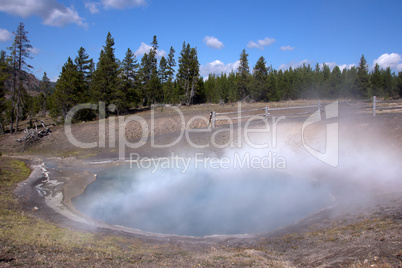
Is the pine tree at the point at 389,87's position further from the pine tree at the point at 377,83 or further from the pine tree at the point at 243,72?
the pine tree at the point at 243,72

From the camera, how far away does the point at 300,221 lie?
9094 millimetres

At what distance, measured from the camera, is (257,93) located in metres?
55.7

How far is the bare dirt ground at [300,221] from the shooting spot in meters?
5.75

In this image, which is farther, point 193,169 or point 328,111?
point 328,111

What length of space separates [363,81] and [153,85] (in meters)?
41.6

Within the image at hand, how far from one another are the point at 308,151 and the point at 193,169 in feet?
22.1

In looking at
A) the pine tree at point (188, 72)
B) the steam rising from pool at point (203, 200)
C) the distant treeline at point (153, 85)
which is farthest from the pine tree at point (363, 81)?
the steam rising from pool at point (203, 200)

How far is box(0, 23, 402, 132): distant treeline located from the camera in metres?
36.0

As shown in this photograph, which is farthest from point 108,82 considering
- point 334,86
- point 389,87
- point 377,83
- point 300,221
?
point 389,87

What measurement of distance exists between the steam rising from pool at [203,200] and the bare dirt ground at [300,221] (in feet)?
2.37

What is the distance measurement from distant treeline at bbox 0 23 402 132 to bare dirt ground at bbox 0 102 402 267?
15795 millimetres

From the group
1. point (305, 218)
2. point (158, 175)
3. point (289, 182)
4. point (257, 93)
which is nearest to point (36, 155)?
point (158, 175)

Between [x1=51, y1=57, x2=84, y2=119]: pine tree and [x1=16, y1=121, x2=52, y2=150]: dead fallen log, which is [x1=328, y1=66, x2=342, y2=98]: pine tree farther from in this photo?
[x1=16, y1=121, x2=52, y2=150]: dead fallen log

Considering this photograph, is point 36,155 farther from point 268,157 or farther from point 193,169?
point 268,157
